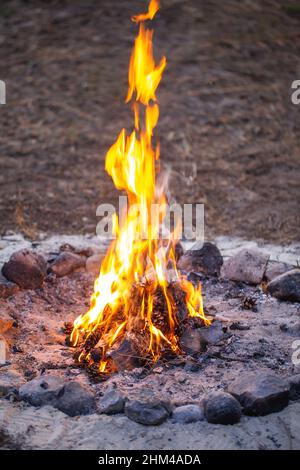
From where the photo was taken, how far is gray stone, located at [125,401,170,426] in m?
3.14

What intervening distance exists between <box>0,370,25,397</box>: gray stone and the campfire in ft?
1.39

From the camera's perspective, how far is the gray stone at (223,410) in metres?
3.14

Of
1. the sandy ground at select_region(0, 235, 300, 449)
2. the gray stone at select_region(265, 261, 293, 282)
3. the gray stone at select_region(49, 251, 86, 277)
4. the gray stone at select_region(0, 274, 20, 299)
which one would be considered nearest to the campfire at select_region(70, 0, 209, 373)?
the sandy ground at select_region(0, 235, 300, 449)

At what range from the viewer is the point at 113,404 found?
10.7 ft

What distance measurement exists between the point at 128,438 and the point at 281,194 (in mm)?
4772

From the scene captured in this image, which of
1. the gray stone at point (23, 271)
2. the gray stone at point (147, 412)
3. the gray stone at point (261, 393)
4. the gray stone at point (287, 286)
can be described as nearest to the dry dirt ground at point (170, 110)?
the gray stone at point (23, 271)

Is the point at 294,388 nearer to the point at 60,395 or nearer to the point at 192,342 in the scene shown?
the point at 192,342

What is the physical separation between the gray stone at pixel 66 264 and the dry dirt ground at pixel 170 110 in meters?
1.17

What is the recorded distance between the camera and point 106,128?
8711 mm

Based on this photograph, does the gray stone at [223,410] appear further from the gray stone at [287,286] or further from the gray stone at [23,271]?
the gray stone at [23,271]

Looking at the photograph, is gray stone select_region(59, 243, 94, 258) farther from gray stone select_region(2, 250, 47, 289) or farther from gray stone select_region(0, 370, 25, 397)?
gray stone select_region(0, 370, 25, 397)

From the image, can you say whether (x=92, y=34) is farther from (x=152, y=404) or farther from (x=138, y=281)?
(x=152, y=404)

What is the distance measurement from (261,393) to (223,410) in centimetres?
25

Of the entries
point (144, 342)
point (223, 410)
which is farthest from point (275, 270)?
point (223, 410)
